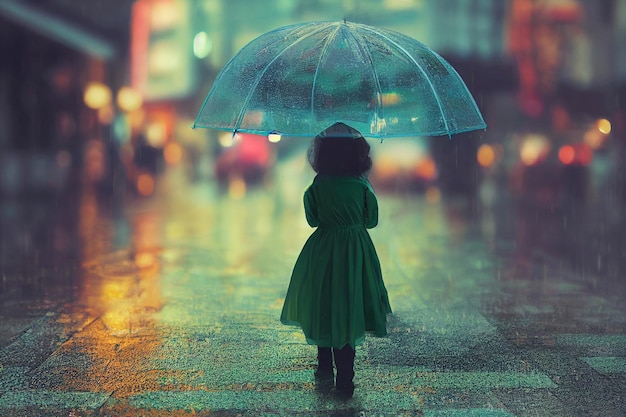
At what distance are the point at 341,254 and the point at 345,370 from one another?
74 centimetres

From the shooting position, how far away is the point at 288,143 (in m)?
43.4

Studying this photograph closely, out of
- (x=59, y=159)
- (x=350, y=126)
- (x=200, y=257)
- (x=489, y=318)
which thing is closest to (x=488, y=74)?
(x=59, y=159)

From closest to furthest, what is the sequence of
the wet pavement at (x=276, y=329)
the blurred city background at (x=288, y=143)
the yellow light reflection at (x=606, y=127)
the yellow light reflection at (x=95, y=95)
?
the wet pavement at (x=276, y=329) → the blurred city background at (x=288, y=143) → the yellow light reflection at (x=95, y=95) → the yellow light reflection at (x=606, y=127)

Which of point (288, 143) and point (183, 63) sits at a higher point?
point (183, 63)

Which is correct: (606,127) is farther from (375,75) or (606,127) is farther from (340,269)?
(340,269)

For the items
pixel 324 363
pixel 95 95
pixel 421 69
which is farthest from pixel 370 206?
pixel 95 95

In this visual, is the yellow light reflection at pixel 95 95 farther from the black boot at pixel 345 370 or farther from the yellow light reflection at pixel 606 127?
the black boot at pixel 345 370

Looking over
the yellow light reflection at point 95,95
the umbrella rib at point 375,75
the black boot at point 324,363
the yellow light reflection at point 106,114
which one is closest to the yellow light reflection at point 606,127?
the yellow light reflection at point 106,114

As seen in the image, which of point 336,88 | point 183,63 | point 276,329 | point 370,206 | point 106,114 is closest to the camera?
point 336,88

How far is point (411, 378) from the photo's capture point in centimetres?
472

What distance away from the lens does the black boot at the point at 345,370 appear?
440 centimetres

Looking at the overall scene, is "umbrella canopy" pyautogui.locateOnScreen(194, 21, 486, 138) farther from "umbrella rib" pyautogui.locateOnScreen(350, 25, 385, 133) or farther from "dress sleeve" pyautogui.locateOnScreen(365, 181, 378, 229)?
"dress sleeve" pyautogui.locateOnScreen(365, 181, 378, 229)

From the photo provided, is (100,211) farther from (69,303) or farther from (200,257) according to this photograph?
(69,303)

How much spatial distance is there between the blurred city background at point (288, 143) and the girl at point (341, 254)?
16.1ft
